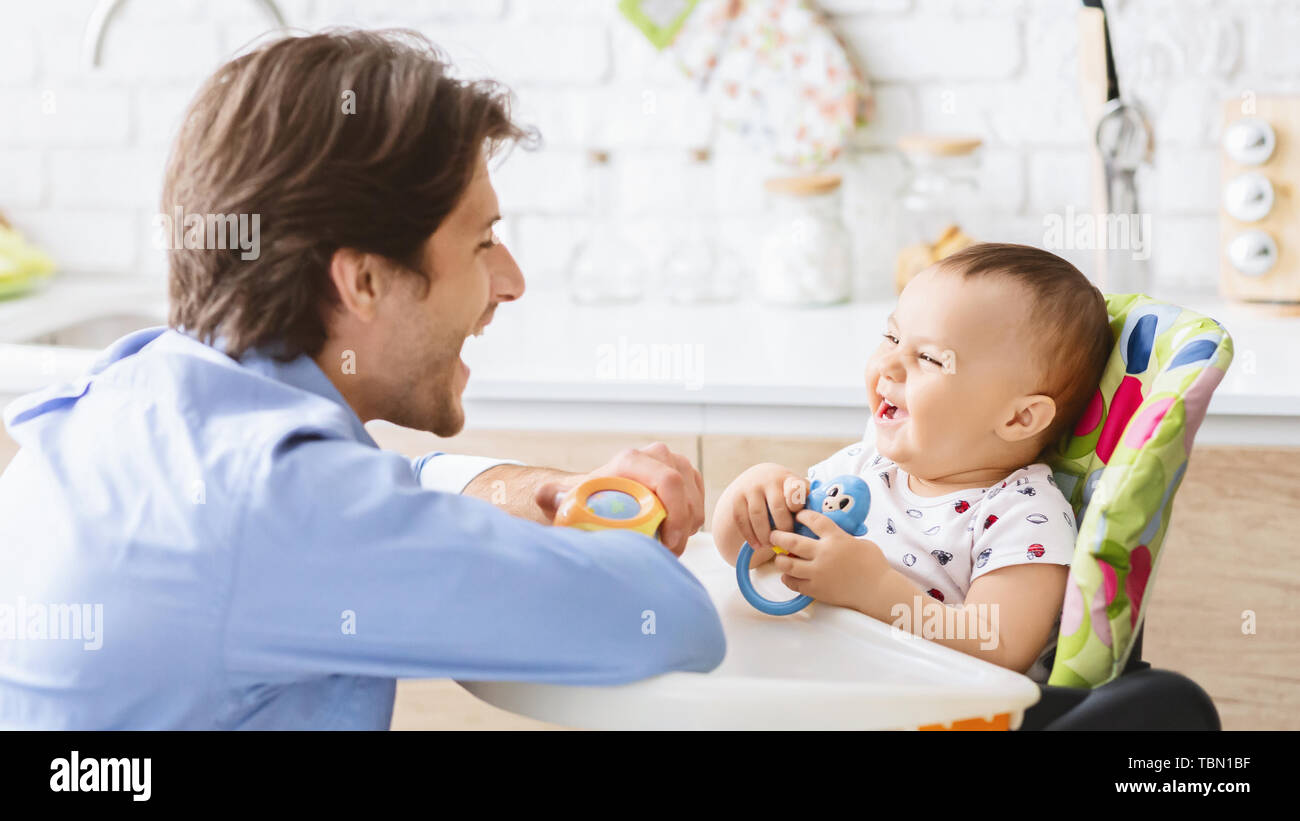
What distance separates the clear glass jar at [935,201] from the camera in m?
2.28

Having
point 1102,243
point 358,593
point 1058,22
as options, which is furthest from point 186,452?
point 1058,22

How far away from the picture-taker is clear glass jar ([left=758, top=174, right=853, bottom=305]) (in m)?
2.34

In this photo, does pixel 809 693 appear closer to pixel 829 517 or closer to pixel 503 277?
pixel 829 517

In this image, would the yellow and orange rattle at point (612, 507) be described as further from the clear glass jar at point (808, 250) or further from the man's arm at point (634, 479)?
the clear glass jar at point (808, 250)

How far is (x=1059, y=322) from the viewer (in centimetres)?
123

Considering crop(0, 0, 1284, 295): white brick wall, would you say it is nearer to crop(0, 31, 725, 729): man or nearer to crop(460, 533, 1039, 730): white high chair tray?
crop(0, 31, 725, 729): man

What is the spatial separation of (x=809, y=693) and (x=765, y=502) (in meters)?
0.31

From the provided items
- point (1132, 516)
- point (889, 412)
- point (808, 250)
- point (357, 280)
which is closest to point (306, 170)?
point (357, 280)

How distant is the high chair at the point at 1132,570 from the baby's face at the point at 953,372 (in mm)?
151

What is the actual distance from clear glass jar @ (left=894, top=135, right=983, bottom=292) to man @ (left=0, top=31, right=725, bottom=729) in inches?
48.1

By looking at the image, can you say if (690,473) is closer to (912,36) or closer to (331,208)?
(331,208)

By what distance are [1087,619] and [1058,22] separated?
1522mm

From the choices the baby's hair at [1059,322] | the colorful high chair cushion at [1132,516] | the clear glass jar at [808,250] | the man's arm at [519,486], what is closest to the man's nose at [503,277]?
the man's arm at [519,486]

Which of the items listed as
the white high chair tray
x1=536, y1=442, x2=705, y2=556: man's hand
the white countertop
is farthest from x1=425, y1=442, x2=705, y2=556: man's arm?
the white countertop
